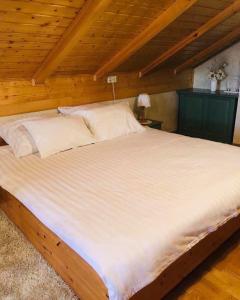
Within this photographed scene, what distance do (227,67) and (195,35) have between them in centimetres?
128

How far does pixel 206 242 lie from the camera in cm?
172

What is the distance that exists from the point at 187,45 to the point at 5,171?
109 inches

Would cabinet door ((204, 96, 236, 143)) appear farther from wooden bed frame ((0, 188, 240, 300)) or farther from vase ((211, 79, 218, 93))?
wooden bed frame ((0, 188, 240, 300))

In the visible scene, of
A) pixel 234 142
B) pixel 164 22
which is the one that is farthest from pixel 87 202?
pixel 234 142

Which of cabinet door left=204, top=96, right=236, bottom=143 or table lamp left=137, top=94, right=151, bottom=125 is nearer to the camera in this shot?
table lamp left=137, top=94, right=151, bottom=125

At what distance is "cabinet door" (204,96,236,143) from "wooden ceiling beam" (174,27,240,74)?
0.66 metres

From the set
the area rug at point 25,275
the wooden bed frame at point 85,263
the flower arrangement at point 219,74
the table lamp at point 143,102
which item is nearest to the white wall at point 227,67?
the flower arrangement at point 219,74

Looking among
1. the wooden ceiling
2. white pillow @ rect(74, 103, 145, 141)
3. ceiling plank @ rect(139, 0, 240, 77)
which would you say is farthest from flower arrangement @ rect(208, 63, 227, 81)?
white pillow @ rect(74, 103, 145, 141)

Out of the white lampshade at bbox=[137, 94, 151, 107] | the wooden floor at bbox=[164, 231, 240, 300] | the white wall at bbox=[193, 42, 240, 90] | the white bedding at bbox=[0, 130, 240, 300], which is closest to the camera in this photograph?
the white bedding at bbox=[0, 130, 240, 300]

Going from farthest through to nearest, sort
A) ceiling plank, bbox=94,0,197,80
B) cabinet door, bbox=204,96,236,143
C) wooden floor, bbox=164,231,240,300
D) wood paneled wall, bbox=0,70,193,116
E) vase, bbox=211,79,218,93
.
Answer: vase, bbox=211,79,218,93
cabinet door, bbox=204,96,236,143
wood paneled wall, bbox=0,70,193,116
ceiling plank, bbox=94,0,197,80
wooden floor, bbox=164,231,240,300

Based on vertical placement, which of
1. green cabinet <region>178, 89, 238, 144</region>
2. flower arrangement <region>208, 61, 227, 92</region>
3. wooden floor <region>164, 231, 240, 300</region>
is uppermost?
flower arrangement <region>208, 61, 227, 92</region>

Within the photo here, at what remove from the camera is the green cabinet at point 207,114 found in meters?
4.03

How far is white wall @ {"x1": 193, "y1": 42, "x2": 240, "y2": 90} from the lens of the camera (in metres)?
4.22

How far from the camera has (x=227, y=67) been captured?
4348 mm
